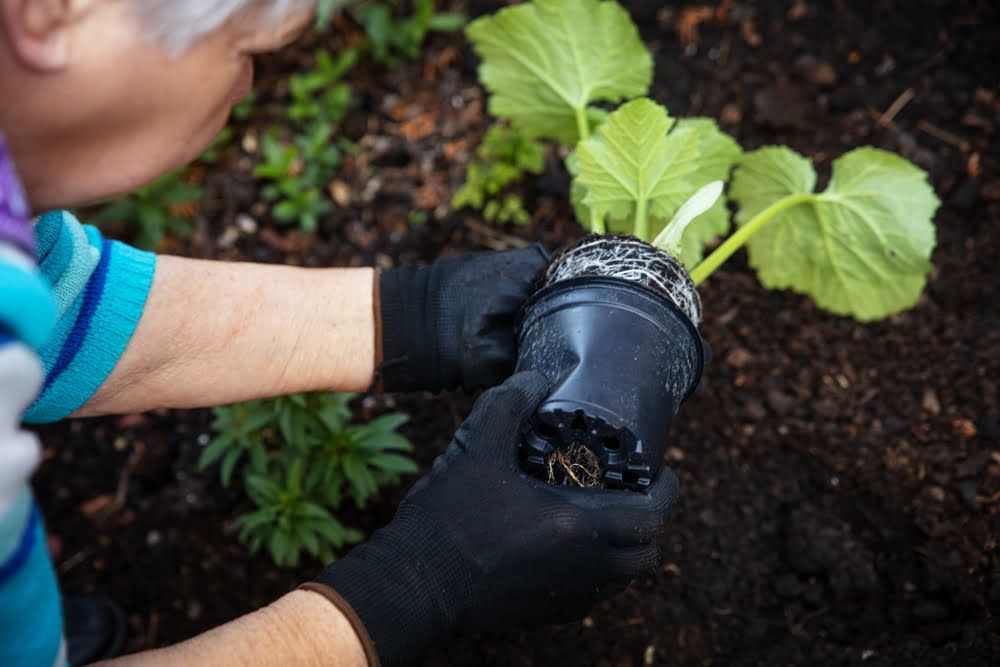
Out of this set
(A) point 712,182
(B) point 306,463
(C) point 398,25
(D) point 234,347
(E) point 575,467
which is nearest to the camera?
(E) point 575,467

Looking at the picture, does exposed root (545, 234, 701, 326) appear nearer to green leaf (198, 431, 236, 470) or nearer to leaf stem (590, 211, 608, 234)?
leaf stem (590, 211, 608, 234)

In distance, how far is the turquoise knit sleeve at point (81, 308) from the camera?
4.63ft

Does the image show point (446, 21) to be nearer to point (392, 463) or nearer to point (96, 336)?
point (392, 463)

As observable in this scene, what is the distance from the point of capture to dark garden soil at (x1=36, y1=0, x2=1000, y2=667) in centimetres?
186

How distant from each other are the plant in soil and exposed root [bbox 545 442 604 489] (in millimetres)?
530

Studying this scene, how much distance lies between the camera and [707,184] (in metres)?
1.81

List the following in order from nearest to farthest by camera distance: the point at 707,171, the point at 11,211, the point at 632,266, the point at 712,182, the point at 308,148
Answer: the point at 11,211, the point at 632,266, the point at 712,182, the point at 707,171, the point at 308,148

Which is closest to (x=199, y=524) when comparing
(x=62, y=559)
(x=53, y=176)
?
(x=62, y=559)

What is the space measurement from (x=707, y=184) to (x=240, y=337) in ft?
3.41

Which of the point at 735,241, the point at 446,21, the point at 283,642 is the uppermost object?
the point at 446,21

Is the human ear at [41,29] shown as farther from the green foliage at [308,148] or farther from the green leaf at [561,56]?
the green foliage at [308,148]

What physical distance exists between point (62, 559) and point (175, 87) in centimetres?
162

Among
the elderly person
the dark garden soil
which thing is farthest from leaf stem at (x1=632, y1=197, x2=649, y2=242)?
the dark garden soil

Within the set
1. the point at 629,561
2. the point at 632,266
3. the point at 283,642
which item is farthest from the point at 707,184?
the point at 283,642
